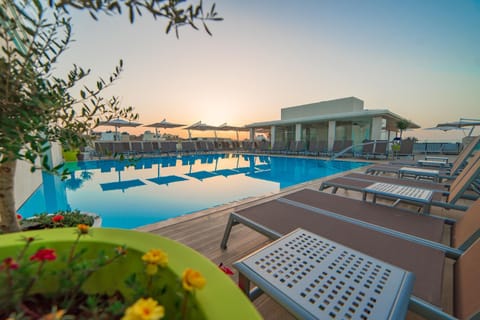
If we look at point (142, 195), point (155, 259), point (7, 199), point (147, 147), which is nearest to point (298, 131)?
point (147, 147)

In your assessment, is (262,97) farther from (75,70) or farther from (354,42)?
(75,70)

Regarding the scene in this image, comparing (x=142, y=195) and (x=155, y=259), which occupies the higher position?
(x=155, y=259)

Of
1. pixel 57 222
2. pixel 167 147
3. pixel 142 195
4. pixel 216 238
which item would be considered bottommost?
pixel 142 195

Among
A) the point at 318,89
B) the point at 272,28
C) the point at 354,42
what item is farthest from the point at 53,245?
the point at 318,89

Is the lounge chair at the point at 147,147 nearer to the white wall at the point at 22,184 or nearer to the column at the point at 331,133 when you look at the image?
the white wall at the point at 22,184

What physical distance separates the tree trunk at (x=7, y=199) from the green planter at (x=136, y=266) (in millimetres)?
525

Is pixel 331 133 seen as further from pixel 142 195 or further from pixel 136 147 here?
pixel 136 147

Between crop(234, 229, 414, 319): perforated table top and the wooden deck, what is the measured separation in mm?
536

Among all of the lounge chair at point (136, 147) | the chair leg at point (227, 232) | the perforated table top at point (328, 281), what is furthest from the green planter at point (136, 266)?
the lounge chair at point (136, 147)

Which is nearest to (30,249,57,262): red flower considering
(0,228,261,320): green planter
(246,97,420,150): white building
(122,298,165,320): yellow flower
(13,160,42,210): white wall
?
(0,228,261,320): green planter

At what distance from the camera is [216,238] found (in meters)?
2.09

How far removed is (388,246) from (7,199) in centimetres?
231

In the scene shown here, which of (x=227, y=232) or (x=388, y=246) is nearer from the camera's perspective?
(x=388, y=246)

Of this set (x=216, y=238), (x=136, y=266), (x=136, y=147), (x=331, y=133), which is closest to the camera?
(x=136, y=266)
